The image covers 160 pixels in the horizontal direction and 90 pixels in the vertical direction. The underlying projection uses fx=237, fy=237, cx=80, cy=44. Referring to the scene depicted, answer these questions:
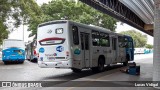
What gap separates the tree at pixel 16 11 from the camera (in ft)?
89.3

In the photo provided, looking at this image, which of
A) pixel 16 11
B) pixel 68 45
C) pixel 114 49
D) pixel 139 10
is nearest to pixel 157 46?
pixel 68 45

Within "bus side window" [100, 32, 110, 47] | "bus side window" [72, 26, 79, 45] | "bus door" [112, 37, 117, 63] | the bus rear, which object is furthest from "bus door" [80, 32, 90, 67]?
"bus door" [112, 37, 117, 63]

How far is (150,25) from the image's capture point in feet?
103

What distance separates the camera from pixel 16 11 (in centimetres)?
2902

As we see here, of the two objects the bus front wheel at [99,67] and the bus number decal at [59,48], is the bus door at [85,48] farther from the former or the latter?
the bus front wheel at [99,67]

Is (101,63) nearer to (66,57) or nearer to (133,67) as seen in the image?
(133,67)

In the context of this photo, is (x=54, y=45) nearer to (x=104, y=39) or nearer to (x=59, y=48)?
(x=59, y=48)

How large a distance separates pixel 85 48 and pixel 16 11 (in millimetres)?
17628

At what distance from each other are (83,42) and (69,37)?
149 centimetres

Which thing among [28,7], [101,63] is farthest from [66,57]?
[28,7]

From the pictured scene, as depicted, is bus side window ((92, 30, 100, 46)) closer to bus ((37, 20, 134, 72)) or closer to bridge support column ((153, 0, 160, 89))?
bus ((37, 20, 134, 72))

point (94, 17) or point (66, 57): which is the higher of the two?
point (94, 17)

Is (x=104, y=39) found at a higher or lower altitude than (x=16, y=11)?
lower

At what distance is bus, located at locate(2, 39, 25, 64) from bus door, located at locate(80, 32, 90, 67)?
13.4m
